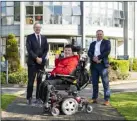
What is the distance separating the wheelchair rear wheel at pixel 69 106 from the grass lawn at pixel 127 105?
0.99 m

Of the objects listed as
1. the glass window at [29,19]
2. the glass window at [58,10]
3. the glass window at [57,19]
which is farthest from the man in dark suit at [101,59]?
the glass window at [29,19]

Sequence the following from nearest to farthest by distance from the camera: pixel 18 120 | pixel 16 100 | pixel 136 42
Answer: pixel 18 120 → pixel 16 100 → pixel 136 42

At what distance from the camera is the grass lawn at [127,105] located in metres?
8.79

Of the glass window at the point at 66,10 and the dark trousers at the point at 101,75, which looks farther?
the glass window at the point at 66,10

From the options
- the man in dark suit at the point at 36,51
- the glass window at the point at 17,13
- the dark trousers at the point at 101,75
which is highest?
the glass window at the point at 17,13

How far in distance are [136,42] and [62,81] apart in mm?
44639

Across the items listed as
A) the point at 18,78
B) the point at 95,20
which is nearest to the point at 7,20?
the point at 95,20

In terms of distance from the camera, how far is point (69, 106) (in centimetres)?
886

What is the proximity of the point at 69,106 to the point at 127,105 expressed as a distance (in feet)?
6.28

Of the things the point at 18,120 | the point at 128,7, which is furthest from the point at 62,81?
the point at 128,7

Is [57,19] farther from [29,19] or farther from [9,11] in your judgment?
[9,11]

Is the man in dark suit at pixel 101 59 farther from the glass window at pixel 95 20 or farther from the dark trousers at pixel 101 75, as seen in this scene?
the glass window at pixel 95 20

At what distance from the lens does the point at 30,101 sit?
10.4 m

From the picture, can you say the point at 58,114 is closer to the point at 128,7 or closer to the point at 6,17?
the point at 6,17
